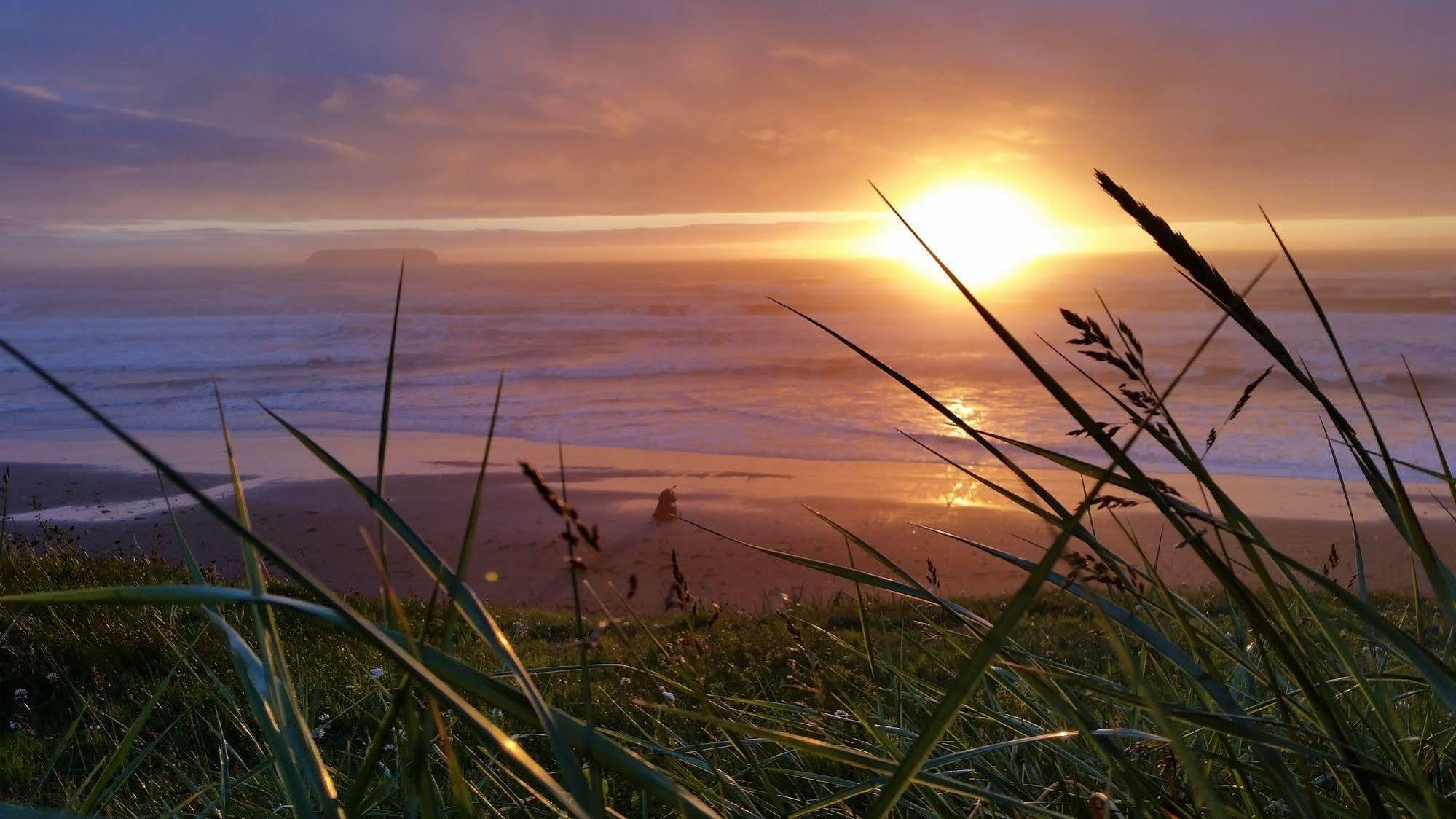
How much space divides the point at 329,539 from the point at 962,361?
2102cm

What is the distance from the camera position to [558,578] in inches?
434

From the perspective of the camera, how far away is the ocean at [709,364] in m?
18.7

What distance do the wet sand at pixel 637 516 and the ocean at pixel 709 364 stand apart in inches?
53.9

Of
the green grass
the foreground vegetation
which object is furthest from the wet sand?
the foreground vegetation

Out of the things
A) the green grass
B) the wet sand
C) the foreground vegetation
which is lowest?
the wet sand

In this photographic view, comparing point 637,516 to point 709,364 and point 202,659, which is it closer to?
point 202,659

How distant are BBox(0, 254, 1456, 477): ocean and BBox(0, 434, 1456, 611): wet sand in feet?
4.49

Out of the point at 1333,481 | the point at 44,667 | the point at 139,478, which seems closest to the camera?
the point at 44,667

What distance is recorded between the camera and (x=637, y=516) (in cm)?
1316

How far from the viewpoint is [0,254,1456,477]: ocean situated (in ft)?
61.3

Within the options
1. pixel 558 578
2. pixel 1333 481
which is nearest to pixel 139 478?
pixel 558 578

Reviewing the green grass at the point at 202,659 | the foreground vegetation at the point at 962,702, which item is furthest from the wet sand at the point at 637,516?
the foreground vegetation at the point at 962,702

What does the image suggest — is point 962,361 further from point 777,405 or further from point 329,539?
point 329,539

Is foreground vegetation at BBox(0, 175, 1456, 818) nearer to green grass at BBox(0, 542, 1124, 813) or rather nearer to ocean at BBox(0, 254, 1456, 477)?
green grass at BBox(0, 542, 1124, 813)
